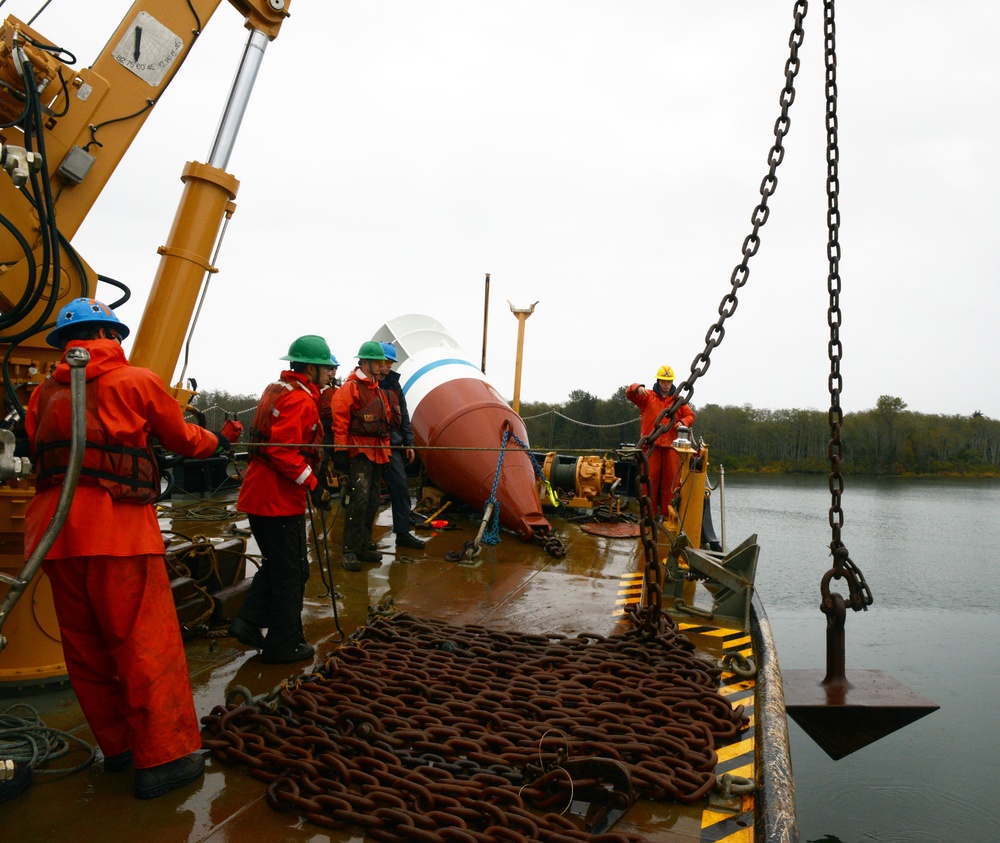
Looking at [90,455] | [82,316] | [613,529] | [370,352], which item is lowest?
[613,529]

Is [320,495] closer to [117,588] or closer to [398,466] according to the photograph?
[398,466]

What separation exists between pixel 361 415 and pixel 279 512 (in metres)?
2.09

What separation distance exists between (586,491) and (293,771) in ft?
21.1

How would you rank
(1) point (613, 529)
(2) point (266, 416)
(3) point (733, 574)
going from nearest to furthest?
(2) point (266, 416) < (3) point (733, 574) < (1) point (613, 529)

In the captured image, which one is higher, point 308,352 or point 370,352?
point 370,352

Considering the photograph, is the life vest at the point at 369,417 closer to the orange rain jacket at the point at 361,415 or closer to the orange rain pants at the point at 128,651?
the orange rain jacket at the point at 361,415

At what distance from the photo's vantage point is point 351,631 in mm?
4309

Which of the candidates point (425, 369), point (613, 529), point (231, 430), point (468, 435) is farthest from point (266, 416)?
point (613, 529)

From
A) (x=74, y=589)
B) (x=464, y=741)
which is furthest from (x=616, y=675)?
(x=74, y=589)

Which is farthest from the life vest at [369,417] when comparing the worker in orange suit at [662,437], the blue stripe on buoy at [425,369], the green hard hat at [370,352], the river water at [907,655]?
the river water at [907,655]

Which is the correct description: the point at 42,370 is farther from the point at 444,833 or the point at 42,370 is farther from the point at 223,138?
the point at 444,833

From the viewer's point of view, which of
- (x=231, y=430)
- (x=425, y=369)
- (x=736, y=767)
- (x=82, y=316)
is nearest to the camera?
(x=82, y=316)

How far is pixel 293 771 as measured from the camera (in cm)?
257

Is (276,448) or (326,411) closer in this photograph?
(276,448)
